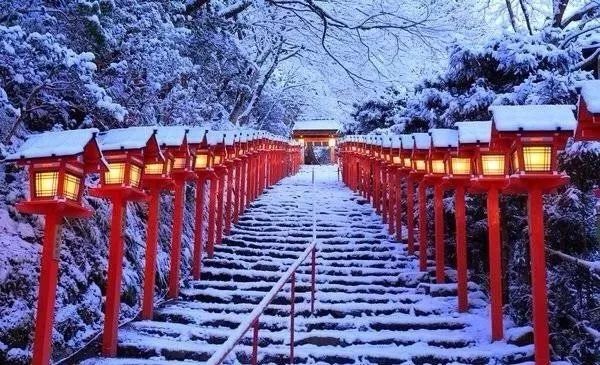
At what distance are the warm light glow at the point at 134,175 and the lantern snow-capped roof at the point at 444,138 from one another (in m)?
4.39

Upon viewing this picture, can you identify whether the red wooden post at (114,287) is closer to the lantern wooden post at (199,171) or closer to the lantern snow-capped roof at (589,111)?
the lantern wooden post at (199,171)

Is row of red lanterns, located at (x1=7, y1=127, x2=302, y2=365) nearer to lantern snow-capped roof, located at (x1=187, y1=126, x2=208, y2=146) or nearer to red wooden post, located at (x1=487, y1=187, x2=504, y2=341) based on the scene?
lantern snow-capped roof, located at (x1=187, y1=126, x2=208, y2=146)

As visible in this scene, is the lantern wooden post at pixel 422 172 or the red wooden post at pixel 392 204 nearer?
the lantern wooden post at pixel 422 172

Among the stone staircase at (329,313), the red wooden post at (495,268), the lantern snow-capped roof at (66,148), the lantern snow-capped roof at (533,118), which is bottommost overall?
the stone staircase at (329,313)

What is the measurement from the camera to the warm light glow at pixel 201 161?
9766mm

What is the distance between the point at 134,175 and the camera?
6.61 meters

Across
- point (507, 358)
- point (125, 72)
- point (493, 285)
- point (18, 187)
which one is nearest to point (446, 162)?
point (493, 285)

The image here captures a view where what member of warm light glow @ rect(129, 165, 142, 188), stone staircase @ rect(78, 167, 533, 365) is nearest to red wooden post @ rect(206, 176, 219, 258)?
stone staircase @ rect(78, 167, 533, 365)

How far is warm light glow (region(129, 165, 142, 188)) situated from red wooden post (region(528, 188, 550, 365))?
464cm

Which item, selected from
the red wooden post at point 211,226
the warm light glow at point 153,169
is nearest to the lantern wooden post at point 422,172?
the red wooden post at point 211,226

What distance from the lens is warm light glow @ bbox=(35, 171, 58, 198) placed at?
199 inches

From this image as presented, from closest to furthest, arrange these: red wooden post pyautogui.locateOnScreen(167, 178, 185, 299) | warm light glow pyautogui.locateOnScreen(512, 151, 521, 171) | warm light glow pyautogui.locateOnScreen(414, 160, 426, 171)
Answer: warm light glow pyautogui.locateOnScreen(512, 151, 521, 171)
red wooden post pyautogui.locateOnScreen(167, 178, 185, 299)
warm light glow pyautogui.locateOnScreen(414, 160, 426, 171)

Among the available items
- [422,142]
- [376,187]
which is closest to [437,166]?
[422,142]

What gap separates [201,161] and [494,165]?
16.8 feet
